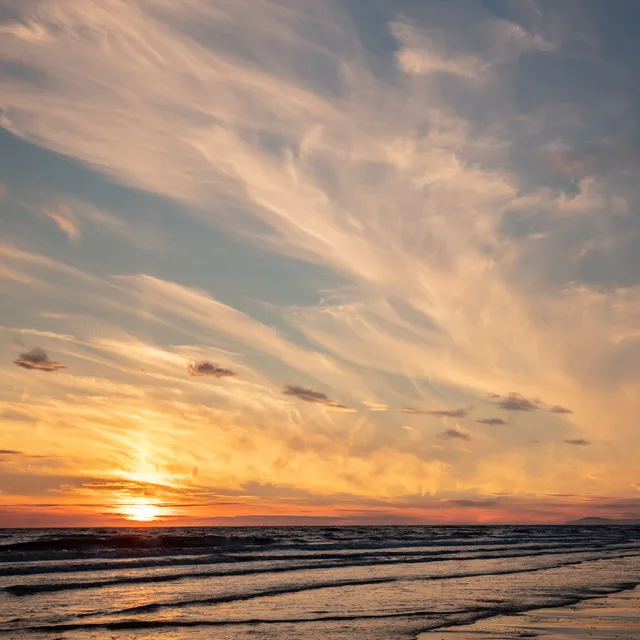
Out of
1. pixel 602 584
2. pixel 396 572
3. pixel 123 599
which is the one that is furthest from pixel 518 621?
pixel 396 572

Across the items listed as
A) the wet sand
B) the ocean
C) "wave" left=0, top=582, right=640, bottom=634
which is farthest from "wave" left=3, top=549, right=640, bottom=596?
the wet sand

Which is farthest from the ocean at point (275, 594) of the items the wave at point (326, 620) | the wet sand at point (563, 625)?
the wet sand at point (563, 625)

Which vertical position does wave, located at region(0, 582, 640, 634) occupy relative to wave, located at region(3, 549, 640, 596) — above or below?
above

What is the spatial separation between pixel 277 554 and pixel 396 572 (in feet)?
68.7

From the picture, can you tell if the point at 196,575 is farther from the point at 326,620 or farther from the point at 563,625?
the point at 563,625

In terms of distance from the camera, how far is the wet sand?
18.3m

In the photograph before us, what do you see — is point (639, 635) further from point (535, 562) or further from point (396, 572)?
point (535, 562)

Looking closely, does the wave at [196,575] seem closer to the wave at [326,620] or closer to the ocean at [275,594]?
the ocean at [275,594]

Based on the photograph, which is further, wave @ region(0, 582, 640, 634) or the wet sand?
wave @ region(0, 582, 640, 634)

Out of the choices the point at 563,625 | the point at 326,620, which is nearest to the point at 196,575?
the point at 326,620

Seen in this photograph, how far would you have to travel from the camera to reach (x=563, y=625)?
20.1m

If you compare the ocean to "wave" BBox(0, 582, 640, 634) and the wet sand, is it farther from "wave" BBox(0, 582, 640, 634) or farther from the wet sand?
the wet sand

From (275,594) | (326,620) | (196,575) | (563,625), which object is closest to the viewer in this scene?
(563,625)

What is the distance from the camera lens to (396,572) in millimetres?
40969
